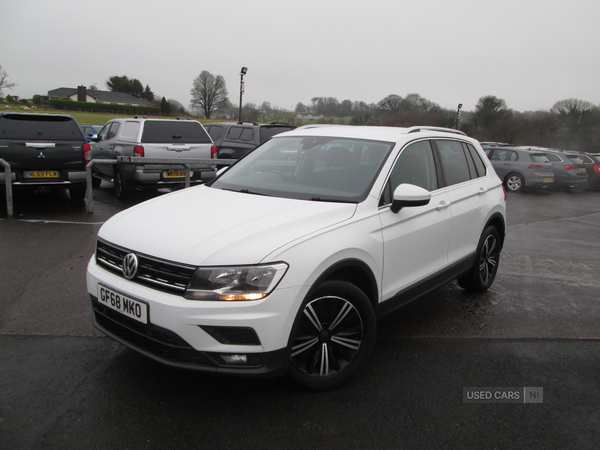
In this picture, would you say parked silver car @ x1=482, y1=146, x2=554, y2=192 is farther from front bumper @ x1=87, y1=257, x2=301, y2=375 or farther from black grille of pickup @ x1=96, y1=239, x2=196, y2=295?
black grille of pickup @ x1=96, y1=239, x2=196, y2=295

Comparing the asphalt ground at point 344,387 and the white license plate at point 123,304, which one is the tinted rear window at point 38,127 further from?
the white license plate at point 123,304

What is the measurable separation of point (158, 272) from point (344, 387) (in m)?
1.44

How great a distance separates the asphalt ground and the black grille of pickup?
500 mm

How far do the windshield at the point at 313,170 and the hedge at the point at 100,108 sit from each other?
87.5 meters

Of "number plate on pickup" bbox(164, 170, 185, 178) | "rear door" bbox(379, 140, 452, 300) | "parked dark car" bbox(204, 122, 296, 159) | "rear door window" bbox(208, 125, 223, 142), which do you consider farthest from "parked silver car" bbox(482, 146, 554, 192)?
"rear door" bbox(379, 140, 452, 300)

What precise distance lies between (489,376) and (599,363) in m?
1.02

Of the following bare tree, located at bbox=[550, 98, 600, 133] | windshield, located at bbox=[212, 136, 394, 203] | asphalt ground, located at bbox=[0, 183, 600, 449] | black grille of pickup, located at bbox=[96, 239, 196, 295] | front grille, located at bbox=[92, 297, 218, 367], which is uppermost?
bare tree, located at bbox=[550, 98, 600, 133]

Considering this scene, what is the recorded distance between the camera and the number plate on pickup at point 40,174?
351 inches

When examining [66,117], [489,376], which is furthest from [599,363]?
[66,117]

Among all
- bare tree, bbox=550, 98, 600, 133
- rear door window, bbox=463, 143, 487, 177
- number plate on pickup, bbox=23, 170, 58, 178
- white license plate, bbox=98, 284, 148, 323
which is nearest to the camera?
white license plate, bbox=98, 284, 148, 323

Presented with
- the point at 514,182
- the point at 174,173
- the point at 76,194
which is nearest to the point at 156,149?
the point at 174,173

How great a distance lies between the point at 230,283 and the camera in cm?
262

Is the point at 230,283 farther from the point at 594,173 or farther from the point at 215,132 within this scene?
the point at 594,173

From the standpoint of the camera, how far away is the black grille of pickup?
2.67m
